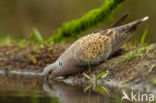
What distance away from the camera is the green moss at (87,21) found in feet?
31.3

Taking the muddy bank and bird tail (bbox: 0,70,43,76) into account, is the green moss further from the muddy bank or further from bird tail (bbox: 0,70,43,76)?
bird tail (bbox: 0,70,43,76)

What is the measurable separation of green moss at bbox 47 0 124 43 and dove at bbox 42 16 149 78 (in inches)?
59.6

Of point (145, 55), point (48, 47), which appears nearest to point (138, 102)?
point (145, 55)

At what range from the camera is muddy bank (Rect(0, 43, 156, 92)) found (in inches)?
258

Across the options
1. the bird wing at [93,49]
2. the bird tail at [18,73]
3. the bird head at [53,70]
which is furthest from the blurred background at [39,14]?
the bird wing at [93,49]

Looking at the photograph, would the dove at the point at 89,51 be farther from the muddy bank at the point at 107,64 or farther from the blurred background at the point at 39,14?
the blurred background at the point at 39,14

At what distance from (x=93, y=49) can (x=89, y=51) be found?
0.28 feet

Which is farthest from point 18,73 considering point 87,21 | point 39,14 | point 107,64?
point 39,14

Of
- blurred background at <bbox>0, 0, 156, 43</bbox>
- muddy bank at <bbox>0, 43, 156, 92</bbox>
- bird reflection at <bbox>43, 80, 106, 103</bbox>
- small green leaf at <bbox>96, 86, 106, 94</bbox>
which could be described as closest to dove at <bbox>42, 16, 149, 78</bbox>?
muddy bank at <bbox>0, 43, 156, 92</bbox>

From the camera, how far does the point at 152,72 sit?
645cm

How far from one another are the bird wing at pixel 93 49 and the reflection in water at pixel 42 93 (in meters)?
0.61

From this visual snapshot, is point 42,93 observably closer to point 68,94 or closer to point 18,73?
point 68,94

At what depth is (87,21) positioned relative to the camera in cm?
1007

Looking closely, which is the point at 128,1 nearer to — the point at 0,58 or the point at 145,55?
the point at 0,58
